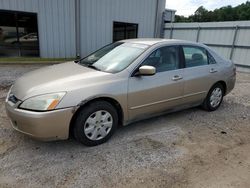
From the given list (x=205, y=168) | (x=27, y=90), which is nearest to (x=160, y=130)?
(x=205, y=168)

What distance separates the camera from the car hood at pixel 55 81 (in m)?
2.68

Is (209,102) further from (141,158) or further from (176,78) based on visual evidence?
(141,158)

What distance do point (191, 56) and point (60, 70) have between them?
2.44 meters

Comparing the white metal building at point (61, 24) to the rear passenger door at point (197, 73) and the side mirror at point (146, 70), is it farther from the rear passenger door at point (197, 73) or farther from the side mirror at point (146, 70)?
the side mirror at point (146, 70)

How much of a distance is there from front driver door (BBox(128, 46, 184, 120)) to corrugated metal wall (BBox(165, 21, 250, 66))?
802 cm

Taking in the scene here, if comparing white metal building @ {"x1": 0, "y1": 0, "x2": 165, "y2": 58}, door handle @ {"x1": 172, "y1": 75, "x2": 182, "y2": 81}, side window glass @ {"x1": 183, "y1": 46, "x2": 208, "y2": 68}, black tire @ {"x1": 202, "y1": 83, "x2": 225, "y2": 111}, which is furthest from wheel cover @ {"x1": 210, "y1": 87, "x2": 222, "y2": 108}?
white metal building @ {"x1": 0, "y1": 0, "x2": 165, "y2": 58}

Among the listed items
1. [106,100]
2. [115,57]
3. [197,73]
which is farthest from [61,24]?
[106,100]

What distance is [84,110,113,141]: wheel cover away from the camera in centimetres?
289

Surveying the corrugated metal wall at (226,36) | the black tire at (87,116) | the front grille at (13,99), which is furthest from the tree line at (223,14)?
the front grille at (13,99)

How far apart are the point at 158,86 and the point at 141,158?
3.92 ft

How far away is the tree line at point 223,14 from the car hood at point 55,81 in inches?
2099

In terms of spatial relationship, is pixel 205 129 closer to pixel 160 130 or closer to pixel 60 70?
pixel 160 130

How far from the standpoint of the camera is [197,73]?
156 inches

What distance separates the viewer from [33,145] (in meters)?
2.98
